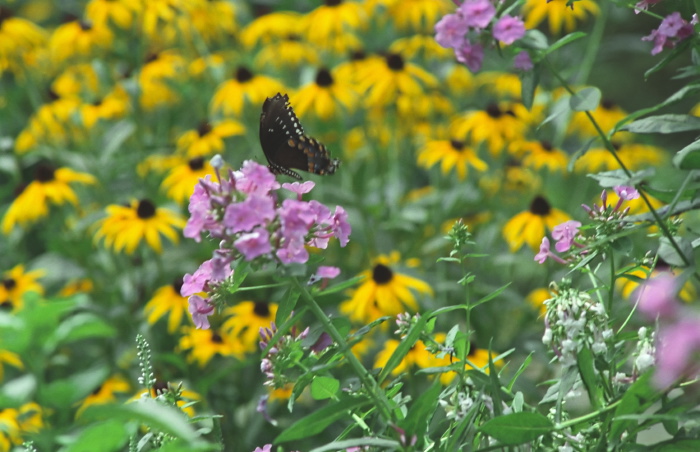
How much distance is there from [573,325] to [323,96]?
6.73 feet

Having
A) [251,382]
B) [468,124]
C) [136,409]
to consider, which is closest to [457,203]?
[468,124]

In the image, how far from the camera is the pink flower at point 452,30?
1196 mm

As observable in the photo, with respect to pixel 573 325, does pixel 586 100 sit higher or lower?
higher

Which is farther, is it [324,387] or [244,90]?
[244,90]

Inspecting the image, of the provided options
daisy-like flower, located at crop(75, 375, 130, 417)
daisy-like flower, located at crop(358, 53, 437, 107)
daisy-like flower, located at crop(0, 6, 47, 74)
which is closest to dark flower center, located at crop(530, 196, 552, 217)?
daisy-like flower, located at crop(358, 53, 437, 107)

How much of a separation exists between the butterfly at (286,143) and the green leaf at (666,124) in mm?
707

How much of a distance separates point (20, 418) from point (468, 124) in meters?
1.72

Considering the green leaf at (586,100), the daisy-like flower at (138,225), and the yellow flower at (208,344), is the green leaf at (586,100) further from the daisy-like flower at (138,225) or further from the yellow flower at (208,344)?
the daisy-like flower at (138,225)

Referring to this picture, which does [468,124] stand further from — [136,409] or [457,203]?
[136,409]

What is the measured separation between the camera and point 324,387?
111cm

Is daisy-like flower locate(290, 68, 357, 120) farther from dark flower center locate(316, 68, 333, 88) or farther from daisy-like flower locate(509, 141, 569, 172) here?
daisy-like flower locate(509, 141, 569, 172)

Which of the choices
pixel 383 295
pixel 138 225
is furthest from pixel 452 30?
pixel 138 225

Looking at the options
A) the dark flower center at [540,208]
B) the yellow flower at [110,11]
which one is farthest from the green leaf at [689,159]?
the yellow flower at [110,11]

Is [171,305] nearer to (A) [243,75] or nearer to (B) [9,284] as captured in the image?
(B) [9,284]
